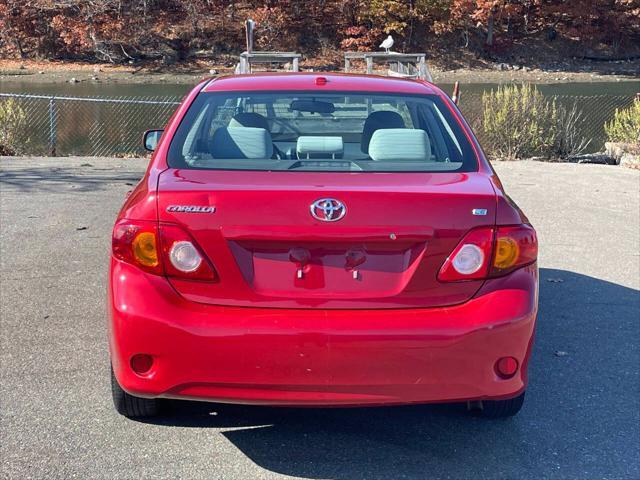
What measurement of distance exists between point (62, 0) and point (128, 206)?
2019 inches

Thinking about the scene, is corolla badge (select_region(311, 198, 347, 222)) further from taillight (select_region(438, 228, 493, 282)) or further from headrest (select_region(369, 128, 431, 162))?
headrest (select_region(369, 128, 431, 162))

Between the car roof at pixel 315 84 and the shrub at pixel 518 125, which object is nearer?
the car roof at pixel 315 84

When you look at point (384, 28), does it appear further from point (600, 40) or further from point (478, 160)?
point (478, 160)

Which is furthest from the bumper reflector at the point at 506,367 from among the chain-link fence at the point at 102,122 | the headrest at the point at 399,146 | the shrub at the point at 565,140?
Result: the shrub at the point at 565,140

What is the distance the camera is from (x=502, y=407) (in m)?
3.79

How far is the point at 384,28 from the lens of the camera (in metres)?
51.3

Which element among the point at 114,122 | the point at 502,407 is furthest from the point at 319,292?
the point at 114,122

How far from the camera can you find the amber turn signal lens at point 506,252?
10.5 feet

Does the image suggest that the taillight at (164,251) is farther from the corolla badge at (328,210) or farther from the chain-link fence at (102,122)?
the chain-link fence at (102,122)

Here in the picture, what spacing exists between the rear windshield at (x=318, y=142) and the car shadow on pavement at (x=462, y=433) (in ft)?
4.27

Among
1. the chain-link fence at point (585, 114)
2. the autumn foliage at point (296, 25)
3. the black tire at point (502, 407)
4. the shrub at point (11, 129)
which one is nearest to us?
the black tire at point (502, 407)

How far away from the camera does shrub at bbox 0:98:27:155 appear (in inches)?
562

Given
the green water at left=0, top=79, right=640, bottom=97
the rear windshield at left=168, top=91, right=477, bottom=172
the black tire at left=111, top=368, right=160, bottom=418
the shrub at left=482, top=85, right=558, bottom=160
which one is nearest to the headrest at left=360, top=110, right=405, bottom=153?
the rear windshield at left=168, top=91, right=477, bottom=172

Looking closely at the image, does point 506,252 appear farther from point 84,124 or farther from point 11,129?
point 84,124
